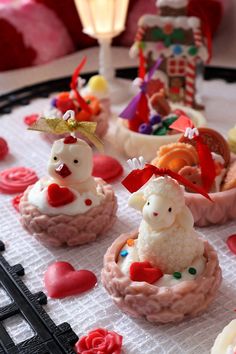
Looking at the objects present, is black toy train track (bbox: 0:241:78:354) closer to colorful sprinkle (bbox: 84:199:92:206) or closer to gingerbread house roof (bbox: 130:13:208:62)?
colorful sprinkle (bbox: 84:199:92:206)

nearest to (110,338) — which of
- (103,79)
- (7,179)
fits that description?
(7,179)

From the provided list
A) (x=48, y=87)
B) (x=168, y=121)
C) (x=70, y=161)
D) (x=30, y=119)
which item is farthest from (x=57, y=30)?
(x=70, y=161)

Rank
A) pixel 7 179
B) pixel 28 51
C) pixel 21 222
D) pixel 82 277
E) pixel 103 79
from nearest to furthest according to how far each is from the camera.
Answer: pixel 82 277 < pixel 21 222 < pixel 7 179 < pixel 103 79 < pixel 28 51

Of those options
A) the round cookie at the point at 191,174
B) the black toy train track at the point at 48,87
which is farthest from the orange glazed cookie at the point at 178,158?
the black toy train track at the point at 48,87

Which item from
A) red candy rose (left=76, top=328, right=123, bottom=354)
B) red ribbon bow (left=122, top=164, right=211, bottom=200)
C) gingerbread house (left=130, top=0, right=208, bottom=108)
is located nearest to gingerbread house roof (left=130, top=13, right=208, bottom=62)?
gingerbread house (left=130, top=0, right=208, bottom=108)

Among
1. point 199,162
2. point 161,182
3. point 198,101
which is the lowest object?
point 198,101

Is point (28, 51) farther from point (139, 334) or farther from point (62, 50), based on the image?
point (139, 334)

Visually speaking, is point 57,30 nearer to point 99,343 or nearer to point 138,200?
point 138,200
